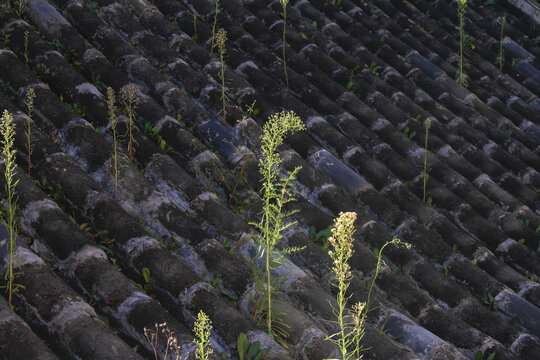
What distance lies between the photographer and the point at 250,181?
14.0 ft

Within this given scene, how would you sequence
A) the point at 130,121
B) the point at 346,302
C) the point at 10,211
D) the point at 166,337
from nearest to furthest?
the point at 166,337
the point at 10,211
the point at 346,302
the point at 130,121

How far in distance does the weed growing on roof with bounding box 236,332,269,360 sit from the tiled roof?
0.07 meters

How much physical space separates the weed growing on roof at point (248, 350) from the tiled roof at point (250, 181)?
71 millimetres

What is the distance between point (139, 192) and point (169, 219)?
0.96 feet

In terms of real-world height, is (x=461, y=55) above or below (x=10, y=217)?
above

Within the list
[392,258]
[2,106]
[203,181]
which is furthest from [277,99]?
[2,106]

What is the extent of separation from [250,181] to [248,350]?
5.09 feet

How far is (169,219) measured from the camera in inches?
146

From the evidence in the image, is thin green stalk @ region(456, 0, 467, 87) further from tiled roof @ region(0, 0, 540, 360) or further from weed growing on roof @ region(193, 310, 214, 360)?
weed growing on roof @ region(193, 310, 214, 360)

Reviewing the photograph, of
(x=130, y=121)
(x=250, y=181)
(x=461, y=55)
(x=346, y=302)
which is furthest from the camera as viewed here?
(x=461, y=55)

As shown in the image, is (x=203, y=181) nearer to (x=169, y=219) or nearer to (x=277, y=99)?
(x=169, y=219)

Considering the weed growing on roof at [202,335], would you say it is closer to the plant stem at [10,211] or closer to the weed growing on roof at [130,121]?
the plant stem at [10,211]

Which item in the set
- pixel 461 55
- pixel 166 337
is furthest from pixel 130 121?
pixel 461 55

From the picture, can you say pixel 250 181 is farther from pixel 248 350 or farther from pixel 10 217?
pixel 10 217
